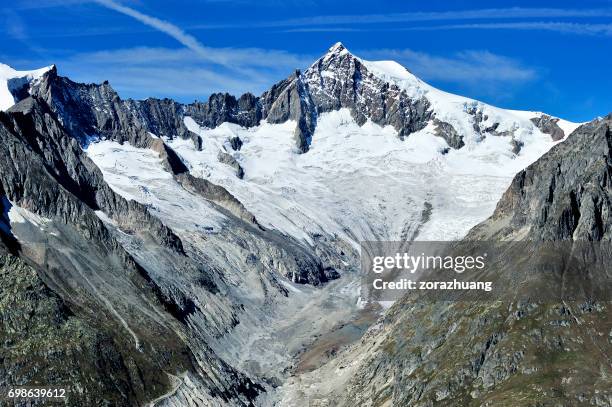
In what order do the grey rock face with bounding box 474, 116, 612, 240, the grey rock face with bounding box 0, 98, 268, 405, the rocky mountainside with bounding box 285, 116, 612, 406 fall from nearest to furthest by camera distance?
the rocky mountainside with bounding box 285, 116, 612, 406 < the grey rock face with bounding box 0, 98, 268, 405 < the grey rock face with bounding box 474, 116, 612, 240

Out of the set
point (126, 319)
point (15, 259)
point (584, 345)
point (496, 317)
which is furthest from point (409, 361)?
point (15, 259)

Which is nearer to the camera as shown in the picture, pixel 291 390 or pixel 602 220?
pixel 602 220

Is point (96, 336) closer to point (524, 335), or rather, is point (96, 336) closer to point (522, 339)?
point (522, 339)

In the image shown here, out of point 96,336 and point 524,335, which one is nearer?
point 524,335

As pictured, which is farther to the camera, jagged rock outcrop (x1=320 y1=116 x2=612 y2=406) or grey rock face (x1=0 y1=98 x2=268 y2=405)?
grey rock face (x1=0 y1=98 x2=268 y2=405)

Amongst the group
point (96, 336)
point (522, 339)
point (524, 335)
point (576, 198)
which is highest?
point (576, 198)

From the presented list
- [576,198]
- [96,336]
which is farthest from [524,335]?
[96,336]

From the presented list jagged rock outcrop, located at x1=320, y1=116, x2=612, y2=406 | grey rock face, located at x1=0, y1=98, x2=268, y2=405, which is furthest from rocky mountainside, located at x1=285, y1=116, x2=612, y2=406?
grey rock face, located at x1=0, y1=98, x2=268, y2=405

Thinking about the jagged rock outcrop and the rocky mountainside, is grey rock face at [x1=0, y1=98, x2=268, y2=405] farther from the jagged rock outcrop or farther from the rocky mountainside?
the jagged rock outcrop

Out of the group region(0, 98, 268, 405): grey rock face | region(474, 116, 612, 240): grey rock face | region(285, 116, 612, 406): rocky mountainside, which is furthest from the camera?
region(474, 116, 612, 240): grey rock face

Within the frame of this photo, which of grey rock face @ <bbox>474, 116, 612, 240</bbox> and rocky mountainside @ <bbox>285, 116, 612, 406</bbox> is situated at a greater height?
grey rock face @ <bbox>474, 116, 612, 240</bbox>

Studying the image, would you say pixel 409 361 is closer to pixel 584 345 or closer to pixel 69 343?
pixel 584 345
